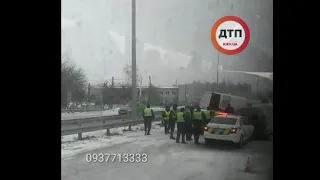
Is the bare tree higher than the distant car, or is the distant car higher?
the bare tree

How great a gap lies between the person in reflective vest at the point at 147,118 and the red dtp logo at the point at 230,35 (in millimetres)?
813

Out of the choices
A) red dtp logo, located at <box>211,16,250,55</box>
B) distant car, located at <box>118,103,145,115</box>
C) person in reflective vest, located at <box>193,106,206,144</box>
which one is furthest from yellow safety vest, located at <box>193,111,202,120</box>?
red dtp logo, located at <box>211,16,250,55</box>

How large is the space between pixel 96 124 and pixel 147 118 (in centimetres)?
46

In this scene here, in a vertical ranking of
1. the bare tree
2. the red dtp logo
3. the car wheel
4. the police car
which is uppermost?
the red dtp logo

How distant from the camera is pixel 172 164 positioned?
10.8ft

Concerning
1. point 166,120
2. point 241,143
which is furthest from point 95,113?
point 241,143

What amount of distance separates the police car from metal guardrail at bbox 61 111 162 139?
63cm

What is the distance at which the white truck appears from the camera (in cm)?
326

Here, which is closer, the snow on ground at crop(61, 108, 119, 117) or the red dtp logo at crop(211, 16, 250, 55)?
the red dtp logo at crop(211, 16, 250, 55)

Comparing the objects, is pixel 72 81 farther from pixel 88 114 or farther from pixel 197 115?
pixel 197 115

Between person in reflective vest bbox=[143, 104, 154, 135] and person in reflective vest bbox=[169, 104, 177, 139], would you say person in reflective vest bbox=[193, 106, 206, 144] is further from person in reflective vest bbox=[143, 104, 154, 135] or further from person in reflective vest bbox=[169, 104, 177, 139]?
person in reflective vest bbox=[143, 104, 154, 135]

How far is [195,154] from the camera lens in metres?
3.27
